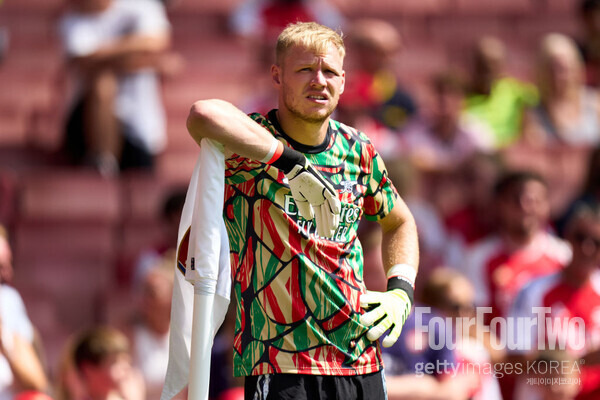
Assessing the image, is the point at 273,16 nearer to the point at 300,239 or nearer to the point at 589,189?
the point at 589,189

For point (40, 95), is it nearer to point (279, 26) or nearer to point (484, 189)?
point (279, 26)

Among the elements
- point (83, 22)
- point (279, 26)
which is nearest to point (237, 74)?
point (279, 26)

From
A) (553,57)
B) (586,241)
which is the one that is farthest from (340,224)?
(553,57)

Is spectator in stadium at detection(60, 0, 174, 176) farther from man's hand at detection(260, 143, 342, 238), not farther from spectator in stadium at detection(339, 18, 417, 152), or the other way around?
man's hand at detection(260, 143, 342, 238)

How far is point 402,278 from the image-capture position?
3.80 m

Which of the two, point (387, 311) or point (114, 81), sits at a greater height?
point (114, 81)

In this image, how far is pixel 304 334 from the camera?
3.51 meters

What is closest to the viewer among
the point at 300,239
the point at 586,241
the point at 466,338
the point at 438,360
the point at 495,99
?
the point at 300,239

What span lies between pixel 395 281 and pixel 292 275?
450 mm

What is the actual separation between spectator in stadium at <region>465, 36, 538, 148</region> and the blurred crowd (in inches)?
0.5

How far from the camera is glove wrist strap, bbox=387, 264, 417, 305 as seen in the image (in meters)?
3.77

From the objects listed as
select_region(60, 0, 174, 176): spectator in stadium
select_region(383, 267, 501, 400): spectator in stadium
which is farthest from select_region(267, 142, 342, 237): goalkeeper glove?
select_region(60, 0, 174, 176): spectator in stadium

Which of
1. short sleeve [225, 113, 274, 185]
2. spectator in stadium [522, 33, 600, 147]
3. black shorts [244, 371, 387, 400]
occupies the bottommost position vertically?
black shorts [244, 371, 387, 400]

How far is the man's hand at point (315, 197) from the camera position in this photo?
3479mm
